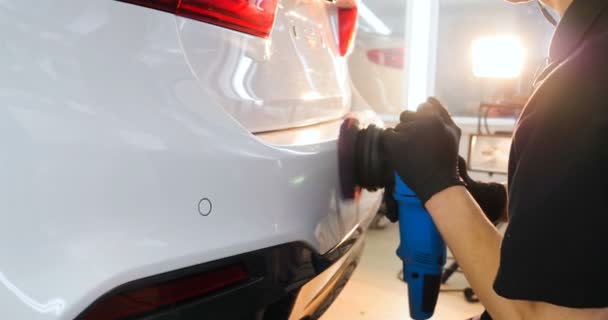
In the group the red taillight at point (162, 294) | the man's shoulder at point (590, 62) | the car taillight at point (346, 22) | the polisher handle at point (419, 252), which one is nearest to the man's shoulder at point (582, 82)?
the man's shoulder at point (590, 62)

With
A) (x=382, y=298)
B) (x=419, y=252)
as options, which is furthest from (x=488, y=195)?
(x=382, y=298)

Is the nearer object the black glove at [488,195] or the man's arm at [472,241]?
the man's arm at [472,241]

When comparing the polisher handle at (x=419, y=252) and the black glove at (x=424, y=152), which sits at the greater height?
the black glove at (x=424, y=152)

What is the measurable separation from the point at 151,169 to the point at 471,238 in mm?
513

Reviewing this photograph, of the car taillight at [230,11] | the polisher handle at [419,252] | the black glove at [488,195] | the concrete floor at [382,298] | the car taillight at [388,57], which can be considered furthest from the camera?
the car taillight at [388,57]

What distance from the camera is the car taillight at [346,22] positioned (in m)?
1.27

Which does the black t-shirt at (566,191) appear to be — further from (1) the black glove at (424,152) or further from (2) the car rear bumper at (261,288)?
(2) the car rear bumper at (261,288)

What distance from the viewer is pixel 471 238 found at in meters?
0.87

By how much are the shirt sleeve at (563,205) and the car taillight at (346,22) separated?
640 mm

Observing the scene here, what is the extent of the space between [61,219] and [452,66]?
3.71 metres

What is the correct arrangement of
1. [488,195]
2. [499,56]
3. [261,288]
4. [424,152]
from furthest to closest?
[499,56] → [488,195] → [424,152] → [261,288]

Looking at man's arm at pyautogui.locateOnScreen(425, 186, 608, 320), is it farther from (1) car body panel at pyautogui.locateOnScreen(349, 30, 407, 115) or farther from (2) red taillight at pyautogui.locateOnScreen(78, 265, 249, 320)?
(1) car body panel at pyautogui.locateOnScreen(349, 30, 407, 115)

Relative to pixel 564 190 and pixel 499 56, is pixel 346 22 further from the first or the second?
pixel 499 56

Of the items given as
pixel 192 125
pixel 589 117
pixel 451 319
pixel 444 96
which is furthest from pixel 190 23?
pixel 444 96
